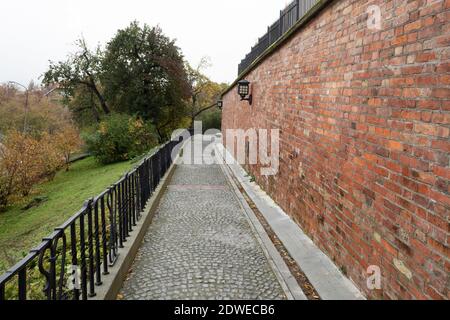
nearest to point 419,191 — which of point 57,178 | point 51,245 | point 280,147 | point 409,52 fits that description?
point 409,52

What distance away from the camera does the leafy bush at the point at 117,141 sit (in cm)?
2062

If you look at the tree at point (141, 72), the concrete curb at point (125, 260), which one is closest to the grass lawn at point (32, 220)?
the concrete curb at point (125, 260)

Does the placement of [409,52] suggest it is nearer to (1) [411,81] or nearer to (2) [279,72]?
(1) [411,81]

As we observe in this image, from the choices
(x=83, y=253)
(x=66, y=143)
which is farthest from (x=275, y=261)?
(x=66, y=143)

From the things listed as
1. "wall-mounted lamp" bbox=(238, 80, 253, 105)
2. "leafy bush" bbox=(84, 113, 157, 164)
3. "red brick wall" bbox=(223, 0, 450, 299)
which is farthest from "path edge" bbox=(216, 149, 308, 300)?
"leafy bush" bbox=(84, 113, 157, 164)

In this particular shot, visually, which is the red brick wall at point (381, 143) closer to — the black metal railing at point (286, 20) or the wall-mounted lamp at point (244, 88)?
the black metal railing at point (286, 20)

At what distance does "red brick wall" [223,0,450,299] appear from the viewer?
2.61 meters

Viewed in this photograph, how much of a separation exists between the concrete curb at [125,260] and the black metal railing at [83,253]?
0.06 m

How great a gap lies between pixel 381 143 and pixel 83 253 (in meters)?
2.85

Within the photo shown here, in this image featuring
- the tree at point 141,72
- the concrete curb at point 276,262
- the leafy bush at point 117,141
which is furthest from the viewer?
the tree at point 141,72

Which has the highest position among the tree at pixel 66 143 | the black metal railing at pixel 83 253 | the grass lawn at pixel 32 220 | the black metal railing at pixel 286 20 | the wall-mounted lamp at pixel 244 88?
the black metal railing at pixel 286 20

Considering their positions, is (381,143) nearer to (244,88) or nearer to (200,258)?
(200,258)

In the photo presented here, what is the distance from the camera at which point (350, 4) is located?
418cm

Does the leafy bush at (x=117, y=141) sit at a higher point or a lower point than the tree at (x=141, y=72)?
lower
